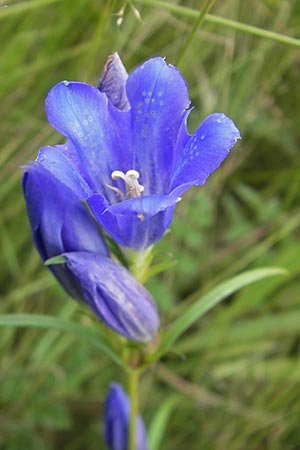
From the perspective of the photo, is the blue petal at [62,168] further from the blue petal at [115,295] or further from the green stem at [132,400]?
the green stem at [132,400]

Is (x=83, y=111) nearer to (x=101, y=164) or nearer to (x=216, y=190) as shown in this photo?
(x=101, y=164)

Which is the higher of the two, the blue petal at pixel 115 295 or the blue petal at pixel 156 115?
the blue petal at pixel 156 115

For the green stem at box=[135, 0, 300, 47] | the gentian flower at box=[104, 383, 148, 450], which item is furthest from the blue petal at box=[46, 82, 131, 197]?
the gentian flower at box=[104, 383, 148, 450]

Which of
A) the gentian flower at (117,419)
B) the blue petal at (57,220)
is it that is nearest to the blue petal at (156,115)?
the blue petal at (57,220)

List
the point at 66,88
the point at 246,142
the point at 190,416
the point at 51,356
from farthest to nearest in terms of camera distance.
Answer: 1. the point at 246,142
2. the point at 190,416
3. the point at 51,356
4. the point at 66,88

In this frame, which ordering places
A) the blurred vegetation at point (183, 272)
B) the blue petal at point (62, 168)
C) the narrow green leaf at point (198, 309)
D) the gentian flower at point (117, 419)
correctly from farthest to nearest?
the blurred vegetation at point (183, 272) → the gentian flower at point (117, 419) → the narrow green leaf at point (198, 309) → the blue petal at point (62, 168)

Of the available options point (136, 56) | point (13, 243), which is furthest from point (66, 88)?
point (13, 243)
